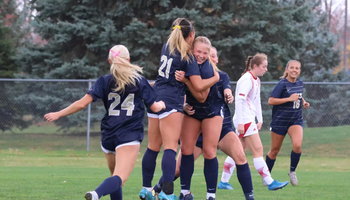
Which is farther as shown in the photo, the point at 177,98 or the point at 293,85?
the point at 293,85

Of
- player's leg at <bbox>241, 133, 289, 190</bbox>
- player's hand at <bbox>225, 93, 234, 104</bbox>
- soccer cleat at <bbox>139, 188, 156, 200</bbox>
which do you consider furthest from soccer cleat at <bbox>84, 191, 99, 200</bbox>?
player's leg at <bbox>241, 133, 289, 190</bbox>

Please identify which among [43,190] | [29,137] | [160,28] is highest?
[160,28]

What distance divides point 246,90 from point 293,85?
174cm

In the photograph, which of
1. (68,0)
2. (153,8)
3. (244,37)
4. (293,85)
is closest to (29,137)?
(68,0)

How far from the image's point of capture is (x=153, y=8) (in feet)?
62.5

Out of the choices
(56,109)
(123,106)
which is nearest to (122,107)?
(123,106)

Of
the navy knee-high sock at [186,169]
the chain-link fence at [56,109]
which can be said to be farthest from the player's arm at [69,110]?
the chain-link fence at [56,109]

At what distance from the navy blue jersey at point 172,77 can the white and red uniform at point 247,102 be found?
4.68ft

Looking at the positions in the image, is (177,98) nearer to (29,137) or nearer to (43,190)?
(43,190)

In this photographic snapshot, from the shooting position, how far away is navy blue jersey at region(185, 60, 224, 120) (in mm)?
5281

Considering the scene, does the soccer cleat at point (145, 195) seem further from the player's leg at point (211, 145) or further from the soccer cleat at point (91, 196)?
the soccer cleat at point (91, 196)

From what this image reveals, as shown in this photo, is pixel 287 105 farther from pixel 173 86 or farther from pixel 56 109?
pixel 56 109

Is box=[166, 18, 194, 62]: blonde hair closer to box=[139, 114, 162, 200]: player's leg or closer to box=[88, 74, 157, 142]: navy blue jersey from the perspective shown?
box=[88, 74, 157, 142]: navy blue jersey

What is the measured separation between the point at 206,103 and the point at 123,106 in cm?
113
